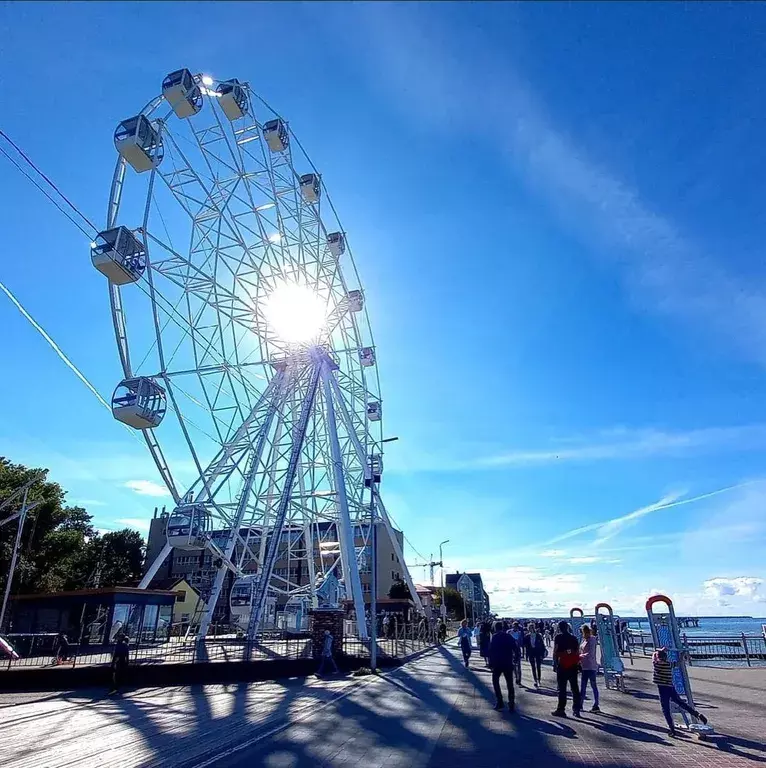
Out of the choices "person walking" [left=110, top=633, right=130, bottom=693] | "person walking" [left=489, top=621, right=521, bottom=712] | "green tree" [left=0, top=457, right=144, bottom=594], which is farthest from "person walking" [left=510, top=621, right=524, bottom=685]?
"green tree" [left=0, top=457, right=144, bottom=594]

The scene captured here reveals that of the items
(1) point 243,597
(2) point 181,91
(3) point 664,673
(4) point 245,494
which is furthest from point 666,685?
(2) point 181,91

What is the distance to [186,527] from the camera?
24.8 m

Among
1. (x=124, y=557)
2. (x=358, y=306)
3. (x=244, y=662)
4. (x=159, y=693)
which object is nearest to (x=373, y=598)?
(x=244, y=662)

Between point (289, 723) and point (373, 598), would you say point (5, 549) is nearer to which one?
point (373, 598)

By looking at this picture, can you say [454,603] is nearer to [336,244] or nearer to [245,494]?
[245,494]

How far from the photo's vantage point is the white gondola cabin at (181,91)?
22312mm

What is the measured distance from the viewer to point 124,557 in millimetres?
75125

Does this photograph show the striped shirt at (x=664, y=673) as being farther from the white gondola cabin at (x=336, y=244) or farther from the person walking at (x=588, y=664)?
the white gondola cabin at (x=336, y=244)

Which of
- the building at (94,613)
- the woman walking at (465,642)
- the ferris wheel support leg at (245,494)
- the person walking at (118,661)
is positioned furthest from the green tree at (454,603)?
the person walking at (118,661)

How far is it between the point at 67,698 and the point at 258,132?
22882 millimetres

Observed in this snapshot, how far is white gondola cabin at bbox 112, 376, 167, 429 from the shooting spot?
20.5 metres

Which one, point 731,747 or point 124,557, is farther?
point 124,557

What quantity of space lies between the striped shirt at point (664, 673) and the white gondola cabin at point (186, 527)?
19.9m

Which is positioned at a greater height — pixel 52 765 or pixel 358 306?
pixel 358 306
